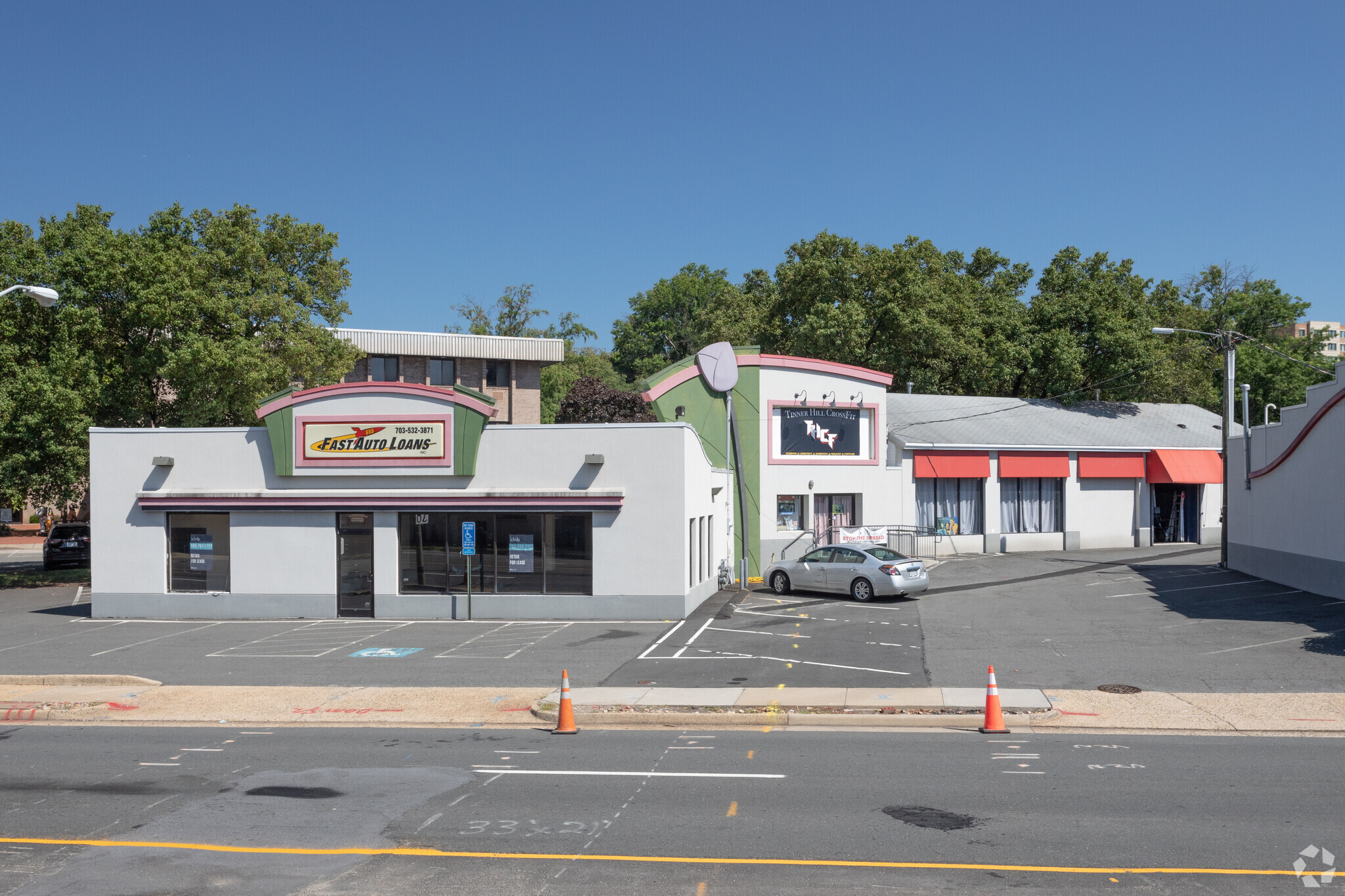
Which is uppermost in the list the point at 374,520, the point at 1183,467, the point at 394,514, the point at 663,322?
the point at 663,322

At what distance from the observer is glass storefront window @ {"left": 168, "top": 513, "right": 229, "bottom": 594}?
1040 inches

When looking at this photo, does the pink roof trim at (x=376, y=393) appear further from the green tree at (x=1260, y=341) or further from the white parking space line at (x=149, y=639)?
the green tree at (x=1260, y=341)

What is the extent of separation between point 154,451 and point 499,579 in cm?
1009

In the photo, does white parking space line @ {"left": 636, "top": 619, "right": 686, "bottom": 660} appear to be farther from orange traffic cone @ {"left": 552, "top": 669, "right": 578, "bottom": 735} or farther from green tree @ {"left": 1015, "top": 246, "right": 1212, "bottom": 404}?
green tree @ {"left": 1015, "top": 246, "right": 1212, "bottom": 404}

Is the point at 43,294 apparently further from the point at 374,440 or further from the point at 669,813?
the point at 669,813

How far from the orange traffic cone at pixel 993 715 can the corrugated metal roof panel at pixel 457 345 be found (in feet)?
174

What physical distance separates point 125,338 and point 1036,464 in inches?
1388

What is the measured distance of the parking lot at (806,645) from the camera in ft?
56.9

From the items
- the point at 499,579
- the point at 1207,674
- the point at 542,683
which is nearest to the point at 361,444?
the point at 499,579

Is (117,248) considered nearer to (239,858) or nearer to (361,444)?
(361,444)

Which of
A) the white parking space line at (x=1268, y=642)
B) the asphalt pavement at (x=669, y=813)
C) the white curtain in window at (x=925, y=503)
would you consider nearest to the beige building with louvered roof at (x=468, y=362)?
the white curtain in window at (x=925, y=503)

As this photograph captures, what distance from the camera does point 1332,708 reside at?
14.2 metres

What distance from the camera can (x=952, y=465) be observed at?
39031mm

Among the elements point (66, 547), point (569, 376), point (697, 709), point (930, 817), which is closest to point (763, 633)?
point (697, 709)
